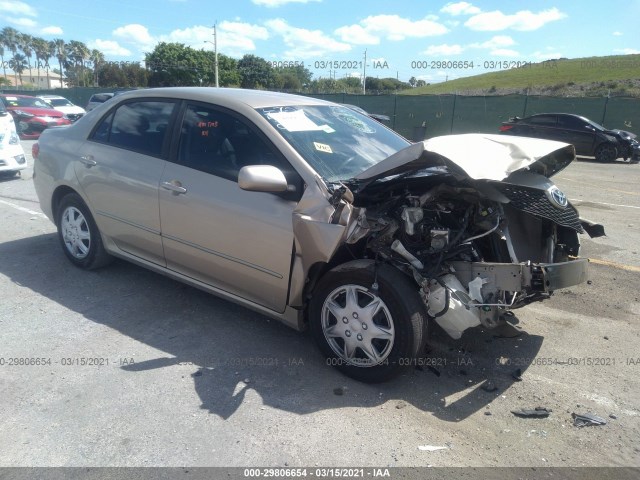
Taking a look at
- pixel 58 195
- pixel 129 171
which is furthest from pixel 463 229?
pixel 58 195

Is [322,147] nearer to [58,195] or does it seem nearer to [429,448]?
[429,448]

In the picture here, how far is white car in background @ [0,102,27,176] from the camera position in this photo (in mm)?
10023

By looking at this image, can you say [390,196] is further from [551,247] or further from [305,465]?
[305,465]

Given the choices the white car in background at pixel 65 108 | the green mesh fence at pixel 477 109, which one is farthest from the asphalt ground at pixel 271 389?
the white car in background at pixel 65 108

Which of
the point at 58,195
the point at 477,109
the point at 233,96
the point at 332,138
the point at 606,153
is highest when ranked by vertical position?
the point at 477,109

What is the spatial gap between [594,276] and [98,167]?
485 centimetres

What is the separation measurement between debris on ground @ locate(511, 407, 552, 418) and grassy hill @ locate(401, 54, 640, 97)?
36624 mm

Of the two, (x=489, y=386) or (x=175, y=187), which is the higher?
(x=175, y=187)

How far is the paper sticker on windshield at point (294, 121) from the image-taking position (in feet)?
12.2

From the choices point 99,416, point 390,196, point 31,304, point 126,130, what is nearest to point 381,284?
point 390,196

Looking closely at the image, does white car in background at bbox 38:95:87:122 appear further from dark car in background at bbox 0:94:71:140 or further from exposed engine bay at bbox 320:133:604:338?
exposed engine bay at bbox 320:133:604:338

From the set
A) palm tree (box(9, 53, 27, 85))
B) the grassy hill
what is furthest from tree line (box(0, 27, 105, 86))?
the grassy hill

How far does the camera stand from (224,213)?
11.9 feet

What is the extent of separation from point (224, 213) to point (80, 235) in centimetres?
213
